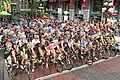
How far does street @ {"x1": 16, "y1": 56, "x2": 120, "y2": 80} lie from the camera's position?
10227 mm

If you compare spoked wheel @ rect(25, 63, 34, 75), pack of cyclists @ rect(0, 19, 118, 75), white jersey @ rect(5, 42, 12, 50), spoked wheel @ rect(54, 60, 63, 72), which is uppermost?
white jersey @ rect(5, 42, 12, 50)

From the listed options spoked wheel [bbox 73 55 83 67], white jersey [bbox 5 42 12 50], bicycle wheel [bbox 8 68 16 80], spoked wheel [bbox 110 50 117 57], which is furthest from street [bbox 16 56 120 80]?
spoked wheel [bbox 110 50 117 57]

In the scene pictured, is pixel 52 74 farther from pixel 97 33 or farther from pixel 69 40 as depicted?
pixel 97 33

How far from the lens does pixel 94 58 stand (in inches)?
512

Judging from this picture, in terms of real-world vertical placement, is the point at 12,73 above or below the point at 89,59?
above

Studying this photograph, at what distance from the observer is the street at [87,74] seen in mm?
10227

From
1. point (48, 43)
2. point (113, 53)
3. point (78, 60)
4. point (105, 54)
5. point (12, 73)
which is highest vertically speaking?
point (48, 43)

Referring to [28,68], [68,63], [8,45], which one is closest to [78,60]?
[68,63]

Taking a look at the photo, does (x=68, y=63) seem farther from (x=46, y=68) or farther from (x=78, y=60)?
(x=78, y=60)

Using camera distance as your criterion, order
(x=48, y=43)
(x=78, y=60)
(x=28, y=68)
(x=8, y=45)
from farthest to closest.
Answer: (x=78, y=60) < (x=48, y=43) < (x=28, y=68) < (x=8, y=45)

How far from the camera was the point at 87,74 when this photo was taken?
35.7 feet

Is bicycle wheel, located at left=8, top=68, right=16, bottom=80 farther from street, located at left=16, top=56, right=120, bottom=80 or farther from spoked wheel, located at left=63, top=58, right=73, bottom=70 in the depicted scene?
spoked wheel, located at left=63, top=58, right=73, bottom=70

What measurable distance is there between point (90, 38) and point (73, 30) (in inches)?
42.9

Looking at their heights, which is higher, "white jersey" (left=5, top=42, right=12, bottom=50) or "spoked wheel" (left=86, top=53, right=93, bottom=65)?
"white jersey" (left=5, top=42, right=12, bottom=50)
